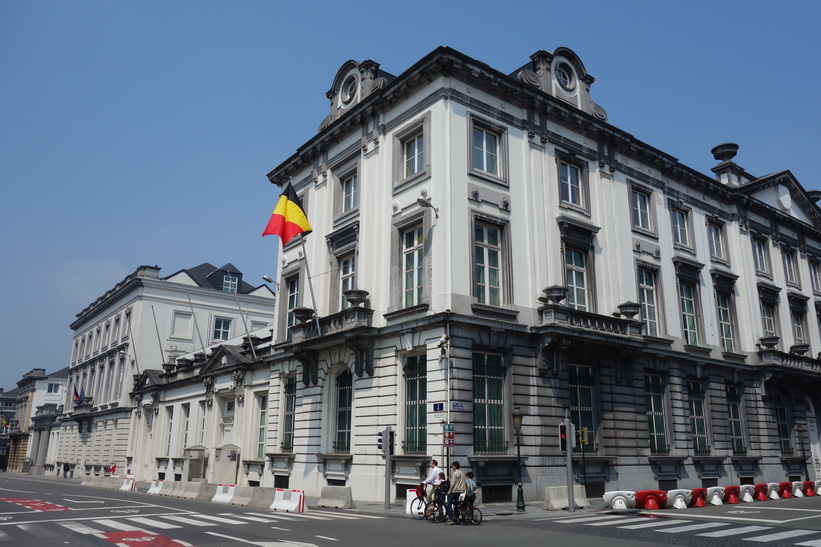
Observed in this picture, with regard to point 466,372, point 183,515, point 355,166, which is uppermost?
point 355,166

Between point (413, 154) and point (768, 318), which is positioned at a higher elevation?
point (413, 154)

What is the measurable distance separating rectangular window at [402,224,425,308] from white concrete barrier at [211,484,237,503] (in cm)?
986

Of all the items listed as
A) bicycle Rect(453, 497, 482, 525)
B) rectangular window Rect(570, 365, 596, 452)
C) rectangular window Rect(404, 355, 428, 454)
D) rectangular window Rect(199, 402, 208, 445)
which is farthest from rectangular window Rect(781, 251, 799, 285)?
rectangular window Rect(199, 402, 208, 445)

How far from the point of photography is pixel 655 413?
2834 centimetres

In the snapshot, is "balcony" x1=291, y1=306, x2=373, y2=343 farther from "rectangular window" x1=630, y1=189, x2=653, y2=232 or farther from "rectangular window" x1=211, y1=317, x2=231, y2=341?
"rectangular window" x1=211, y1=317, x2=231, y2=341

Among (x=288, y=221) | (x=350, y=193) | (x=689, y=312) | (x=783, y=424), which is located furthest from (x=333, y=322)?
(x=783, y=424)

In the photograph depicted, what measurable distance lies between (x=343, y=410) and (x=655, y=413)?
13.8 m

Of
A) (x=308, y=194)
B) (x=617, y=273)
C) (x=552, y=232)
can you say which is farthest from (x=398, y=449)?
(x=308, y=194)

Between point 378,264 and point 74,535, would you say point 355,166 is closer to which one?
point 378,264

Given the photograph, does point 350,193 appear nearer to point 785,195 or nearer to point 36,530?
point 36,530

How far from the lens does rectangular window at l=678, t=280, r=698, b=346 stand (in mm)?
31328

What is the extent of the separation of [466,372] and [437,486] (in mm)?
5190

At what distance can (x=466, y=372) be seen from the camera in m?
21.6

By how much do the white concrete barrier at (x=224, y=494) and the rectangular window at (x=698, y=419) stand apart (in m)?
20.5
